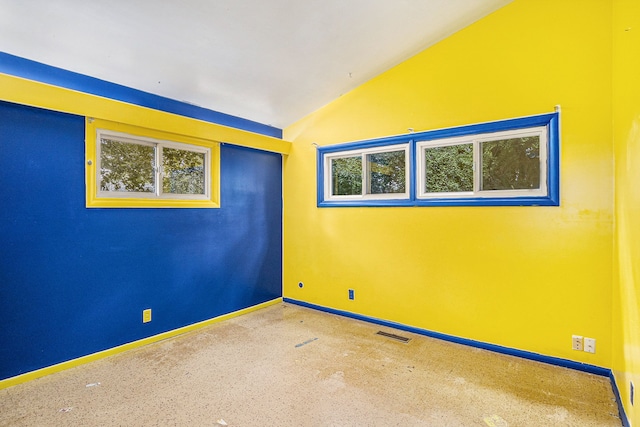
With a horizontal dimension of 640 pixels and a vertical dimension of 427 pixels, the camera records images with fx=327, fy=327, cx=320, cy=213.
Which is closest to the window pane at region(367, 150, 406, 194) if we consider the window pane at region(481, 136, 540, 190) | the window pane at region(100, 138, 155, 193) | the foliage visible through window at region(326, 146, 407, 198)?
the foliage visible through window at region(326, 146, 407, 198)

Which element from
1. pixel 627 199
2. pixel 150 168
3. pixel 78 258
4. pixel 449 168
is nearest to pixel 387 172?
pixel 449 168

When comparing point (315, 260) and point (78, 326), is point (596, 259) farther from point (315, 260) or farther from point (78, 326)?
point (78, 326)

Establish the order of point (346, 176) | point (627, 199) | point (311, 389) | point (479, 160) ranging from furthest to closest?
1. point (346, 176)
2. point (479, 160)
3. point (311, 389)
4. point (627, 199)

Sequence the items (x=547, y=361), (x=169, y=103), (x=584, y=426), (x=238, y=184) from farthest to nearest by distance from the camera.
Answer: (x=238, y=184), (x=169, y=103), (x=547, y=361), (x=584, y=426)

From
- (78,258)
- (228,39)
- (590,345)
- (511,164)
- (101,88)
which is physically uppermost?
(228,39)

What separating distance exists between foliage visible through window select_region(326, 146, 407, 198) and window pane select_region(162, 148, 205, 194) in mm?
1571

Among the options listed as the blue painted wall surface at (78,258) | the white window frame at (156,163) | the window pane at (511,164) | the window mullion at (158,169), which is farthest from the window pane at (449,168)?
the window mullion at (158,169)

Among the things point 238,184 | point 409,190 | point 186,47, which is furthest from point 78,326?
point 409,190

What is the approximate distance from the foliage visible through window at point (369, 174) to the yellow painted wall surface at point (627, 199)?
1753mm

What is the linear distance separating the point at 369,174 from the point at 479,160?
1.22 m

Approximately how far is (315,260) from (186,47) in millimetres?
2757

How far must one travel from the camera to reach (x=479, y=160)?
3113 millimetres

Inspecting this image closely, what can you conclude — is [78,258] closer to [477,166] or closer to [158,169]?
[158,169]

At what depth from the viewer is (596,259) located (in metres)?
2.54
